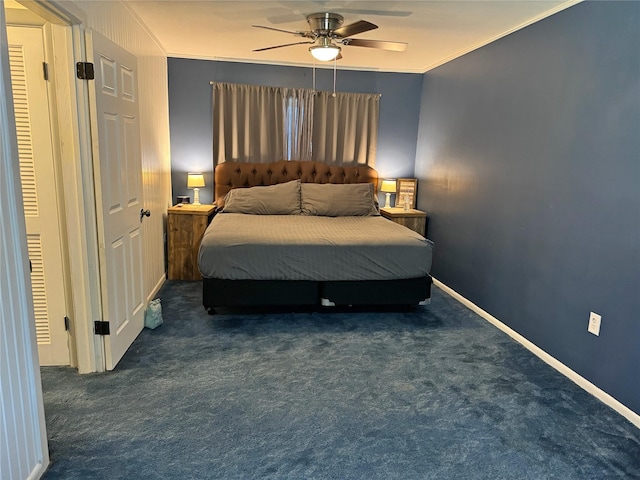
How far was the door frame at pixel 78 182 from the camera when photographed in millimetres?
2273

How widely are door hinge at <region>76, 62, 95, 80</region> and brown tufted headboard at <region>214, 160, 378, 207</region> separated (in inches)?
109

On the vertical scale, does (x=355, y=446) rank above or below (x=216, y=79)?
below

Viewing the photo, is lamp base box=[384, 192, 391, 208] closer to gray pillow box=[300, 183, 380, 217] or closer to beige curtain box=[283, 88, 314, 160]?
gray pillow box=[300, 183, 380, 217]

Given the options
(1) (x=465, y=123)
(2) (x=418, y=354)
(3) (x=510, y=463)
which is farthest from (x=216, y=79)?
(3) (x=510, y=463)

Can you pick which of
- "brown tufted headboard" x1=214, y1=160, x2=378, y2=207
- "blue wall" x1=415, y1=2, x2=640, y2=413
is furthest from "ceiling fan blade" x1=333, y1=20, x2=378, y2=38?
"brown tufted headboard" x1=214, y1=160, x2=378, y2=207

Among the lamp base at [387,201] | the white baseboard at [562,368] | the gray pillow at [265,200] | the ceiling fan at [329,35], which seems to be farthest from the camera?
the lamp base at [387,201]

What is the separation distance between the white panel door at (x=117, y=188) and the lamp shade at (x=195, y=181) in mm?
1664

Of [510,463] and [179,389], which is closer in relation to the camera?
[510,463]

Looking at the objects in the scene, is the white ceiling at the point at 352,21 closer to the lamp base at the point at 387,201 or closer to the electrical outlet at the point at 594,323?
the lamp base at the point at 387,201

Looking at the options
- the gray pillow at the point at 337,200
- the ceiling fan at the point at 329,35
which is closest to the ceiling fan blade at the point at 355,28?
the ceiling fan at the point at 329,35

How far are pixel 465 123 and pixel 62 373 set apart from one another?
4010 mm

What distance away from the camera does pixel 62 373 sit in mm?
2641

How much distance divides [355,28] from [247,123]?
231 cm

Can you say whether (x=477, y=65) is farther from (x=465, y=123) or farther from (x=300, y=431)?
(x=300, y=431)
